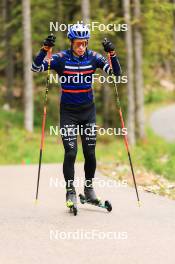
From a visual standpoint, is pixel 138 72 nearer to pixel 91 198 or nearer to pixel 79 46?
pixel 91 198

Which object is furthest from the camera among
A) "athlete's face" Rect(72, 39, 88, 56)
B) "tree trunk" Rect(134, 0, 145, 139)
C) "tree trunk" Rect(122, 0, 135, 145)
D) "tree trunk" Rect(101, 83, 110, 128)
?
"tree trunk" Rect(101, 83, 110, 128)

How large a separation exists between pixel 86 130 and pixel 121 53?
68.1ft

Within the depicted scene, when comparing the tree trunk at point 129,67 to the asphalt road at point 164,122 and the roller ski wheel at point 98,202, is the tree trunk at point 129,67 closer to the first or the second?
the asphalt road at point 164,122

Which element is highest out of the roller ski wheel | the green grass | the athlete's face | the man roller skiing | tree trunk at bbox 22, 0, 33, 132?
tree trunk at bbox 22, 0, 33, 132

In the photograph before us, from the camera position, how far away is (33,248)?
7.45m

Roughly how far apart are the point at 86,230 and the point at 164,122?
34.4m

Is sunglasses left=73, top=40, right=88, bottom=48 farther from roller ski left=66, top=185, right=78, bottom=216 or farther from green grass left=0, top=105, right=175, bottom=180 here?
green grass left=0, top=105, right=175, bottom=180

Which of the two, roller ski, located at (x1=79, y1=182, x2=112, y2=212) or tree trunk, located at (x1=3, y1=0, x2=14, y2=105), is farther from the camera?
tree trunk, located at (x1=3, y1=0, x2=14, y2=105)

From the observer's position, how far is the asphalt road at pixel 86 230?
279 inches

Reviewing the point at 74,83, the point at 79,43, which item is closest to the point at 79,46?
the point at 79,43

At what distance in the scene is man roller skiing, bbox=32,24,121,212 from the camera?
9.29m

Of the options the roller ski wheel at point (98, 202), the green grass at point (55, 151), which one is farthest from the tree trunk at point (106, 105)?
the roller ski wheel at point (98, 202)

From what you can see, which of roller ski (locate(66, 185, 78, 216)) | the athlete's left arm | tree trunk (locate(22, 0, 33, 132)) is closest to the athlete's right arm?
the athlete's left arm

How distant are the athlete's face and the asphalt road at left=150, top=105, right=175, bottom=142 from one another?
24176mm
